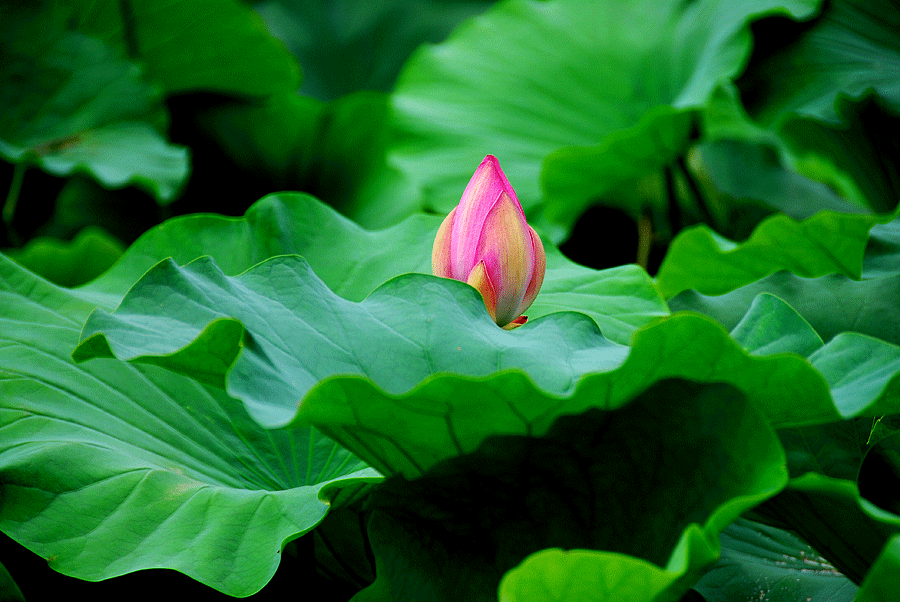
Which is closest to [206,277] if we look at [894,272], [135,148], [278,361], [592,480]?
[278,361]

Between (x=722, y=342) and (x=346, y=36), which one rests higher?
(x=722, y=342)

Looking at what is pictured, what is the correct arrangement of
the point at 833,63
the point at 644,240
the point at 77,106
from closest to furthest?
the point at 833,63 → the point at 77,106 → the point at 644,240

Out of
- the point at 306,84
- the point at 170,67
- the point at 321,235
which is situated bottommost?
the point at 306,84

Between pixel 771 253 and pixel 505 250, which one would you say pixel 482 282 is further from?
pixel 771 253

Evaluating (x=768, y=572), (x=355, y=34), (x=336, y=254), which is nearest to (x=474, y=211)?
(x=336, y=254)

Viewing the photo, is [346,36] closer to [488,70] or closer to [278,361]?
[488,70]

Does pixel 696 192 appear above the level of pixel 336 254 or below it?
below

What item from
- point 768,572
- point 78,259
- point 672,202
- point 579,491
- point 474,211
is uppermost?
point 474,211
